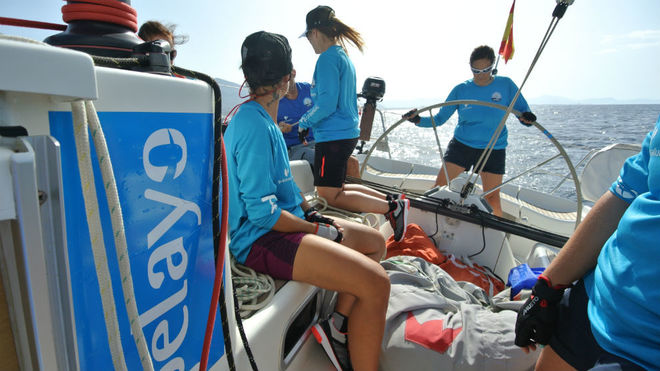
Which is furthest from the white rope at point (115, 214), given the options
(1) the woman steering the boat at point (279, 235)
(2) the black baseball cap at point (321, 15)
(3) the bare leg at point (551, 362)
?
(2) the black baseball cap at point (321, 15)

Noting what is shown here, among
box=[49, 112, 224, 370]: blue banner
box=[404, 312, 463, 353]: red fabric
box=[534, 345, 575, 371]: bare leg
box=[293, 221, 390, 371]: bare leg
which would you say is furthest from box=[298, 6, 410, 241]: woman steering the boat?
box=[49, 112, 224, 370]: blue banner

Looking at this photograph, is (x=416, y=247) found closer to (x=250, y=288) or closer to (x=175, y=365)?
(x=250, y=288)

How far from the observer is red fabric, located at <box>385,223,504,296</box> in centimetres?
198

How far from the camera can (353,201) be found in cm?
217

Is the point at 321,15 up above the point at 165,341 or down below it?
above

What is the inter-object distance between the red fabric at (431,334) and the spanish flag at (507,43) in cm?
195

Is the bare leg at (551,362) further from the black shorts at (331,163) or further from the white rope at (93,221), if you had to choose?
the black shorts at (331,163)

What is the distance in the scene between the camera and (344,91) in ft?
6.94

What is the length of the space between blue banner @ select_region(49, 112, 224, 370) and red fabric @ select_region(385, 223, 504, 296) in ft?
5.01

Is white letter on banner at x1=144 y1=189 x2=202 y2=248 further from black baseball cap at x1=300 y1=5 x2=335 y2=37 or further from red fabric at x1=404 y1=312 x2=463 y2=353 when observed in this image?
black baseball cap at x1=300 y1=5 x2=335 y2=37

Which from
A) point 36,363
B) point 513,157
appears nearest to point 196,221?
point 36,363

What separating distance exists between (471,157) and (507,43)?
908 mm

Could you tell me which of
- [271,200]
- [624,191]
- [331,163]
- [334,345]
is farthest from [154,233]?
[331,163]

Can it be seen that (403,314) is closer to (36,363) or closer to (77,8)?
(36,363)
